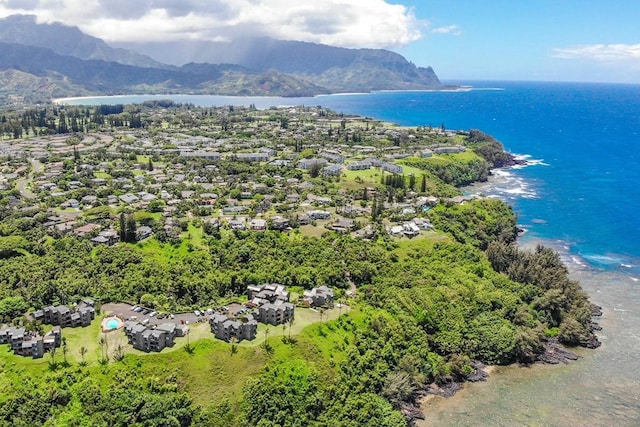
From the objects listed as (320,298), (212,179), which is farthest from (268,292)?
(212,179)

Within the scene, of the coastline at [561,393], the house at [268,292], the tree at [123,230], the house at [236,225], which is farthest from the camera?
the house at [236,225]

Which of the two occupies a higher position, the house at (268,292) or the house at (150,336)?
the house at (268,292)

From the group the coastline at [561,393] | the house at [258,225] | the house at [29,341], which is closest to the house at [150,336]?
the house at [29,341]

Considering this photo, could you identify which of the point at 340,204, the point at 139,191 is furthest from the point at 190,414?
the point at 139,191

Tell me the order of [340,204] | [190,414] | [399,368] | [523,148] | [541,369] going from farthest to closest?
[523,148]
[340,204]
[541,369]
[399,368]
[190,414]

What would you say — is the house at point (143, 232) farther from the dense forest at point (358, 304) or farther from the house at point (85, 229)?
the house at point (85, 229)

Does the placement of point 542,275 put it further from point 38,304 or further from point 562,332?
point 38,304

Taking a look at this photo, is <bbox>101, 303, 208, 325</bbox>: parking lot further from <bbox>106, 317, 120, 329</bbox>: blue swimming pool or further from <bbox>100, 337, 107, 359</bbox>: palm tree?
<bbox>100, 337, 107, 359</bbox>: palm tree

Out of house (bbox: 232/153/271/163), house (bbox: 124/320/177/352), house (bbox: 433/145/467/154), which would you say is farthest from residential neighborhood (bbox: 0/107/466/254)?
house (bbox: 124/320/177/352)
